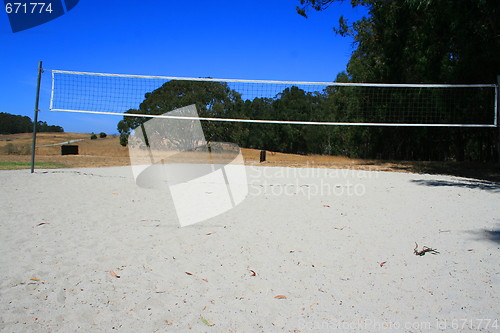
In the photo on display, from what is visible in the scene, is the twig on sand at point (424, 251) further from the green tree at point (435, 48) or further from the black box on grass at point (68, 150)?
the black box on grass at point (68, 150)

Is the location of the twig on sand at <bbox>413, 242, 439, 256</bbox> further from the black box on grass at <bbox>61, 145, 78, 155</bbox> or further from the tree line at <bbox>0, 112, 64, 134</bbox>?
the tree line at <bbox>0, 112, 64, 134</bbox>

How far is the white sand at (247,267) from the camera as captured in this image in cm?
210

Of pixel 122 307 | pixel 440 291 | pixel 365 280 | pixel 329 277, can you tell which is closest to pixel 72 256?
pixel 122 307

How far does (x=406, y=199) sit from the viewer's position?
18.6 feet

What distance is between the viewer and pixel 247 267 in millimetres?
2875

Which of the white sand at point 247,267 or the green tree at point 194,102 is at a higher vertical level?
the green tree at point 194,102

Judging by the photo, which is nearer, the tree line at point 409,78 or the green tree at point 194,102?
the tree line at point 409,78

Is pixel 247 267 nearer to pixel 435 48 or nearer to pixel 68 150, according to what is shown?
pixel 435 48

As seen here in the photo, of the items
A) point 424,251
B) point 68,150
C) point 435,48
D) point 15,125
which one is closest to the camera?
point 424,251

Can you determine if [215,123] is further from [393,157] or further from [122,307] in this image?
[122,307]

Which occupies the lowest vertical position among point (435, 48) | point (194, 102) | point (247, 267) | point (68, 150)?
point (247, 267)

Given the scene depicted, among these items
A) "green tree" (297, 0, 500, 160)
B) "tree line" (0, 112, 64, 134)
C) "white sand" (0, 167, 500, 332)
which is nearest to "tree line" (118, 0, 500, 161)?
"green tree" (297, 0, 500, 160)

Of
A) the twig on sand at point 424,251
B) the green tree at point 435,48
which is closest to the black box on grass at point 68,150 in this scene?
the green tree at point 435,48

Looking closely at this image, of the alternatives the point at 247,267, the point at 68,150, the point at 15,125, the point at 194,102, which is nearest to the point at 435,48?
the point at 194,102
